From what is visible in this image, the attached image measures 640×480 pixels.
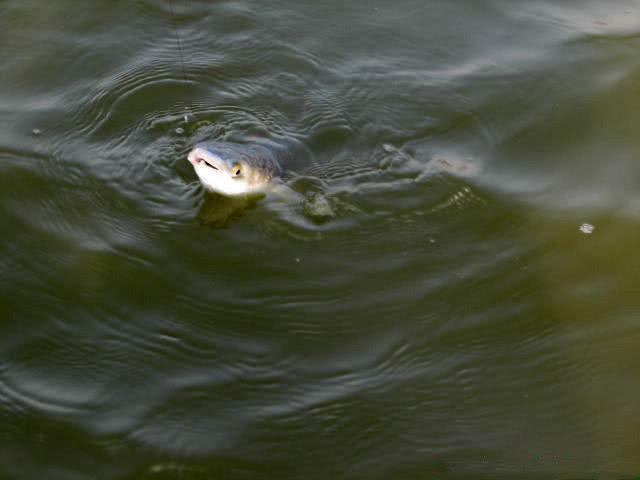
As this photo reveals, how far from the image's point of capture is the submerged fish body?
3.98 m

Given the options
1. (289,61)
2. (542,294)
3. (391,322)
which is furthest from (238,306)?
(289,61)

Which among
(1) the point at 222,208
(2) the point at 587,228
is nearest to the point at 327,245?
(1) the point at 222,208

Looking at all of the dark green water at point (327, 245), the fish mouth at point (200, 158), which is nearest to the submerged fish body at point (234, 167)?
the fish mouth at point (200, 158)

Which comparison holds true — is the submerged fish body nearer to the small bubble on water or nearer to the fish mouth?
the fish mouth

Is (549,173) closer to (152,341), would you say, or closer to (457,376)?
(457,376)

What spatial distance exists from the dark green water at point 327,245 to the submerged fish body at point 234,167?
0.10 metres

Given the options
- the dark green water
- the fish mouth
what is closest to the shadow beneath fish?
the dark green water

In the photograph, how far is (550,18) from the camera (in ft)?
17.9

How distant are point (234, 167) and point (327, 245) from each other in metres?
0.60

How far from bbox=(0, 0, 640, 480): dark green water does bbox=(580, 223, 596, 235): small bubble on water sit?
56mm

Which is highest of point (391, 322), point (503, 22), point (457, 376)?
point (503, 22)

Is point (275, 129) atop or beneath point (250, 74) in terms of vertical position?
beneath

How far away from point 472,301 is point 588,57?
2258 mm

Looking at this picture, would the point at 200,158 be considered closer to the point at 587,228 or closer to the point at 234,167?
the point at 234,167
